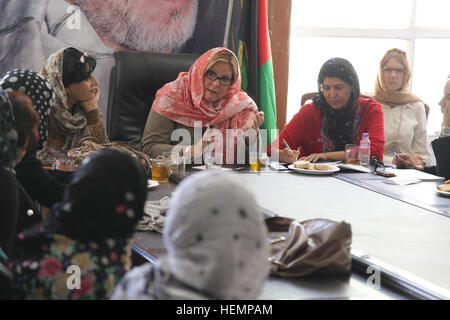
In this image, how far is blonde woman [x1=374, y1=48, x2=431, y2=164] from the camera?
10.3 ft

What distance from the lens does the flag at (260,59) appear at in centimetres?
319

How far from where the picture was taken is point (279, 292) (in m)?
0.90

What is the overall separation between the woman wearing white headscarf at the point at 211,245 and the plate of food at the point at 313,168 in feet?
4.82

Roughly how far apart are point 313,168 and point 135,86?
101cm

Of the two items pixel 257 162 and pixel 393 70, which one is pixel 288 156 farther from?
pixel 393 70

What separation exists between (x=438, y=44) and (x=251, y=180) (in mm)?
2731

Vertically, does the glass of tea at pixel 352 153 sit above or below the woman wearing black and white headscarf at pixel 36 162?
below

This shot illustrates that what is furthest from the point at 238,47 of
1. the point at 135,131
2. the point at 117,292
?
the point at 117,292

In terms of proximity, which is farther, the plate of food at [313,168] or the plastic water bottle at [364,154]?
the plastic water bottle at [364,154]

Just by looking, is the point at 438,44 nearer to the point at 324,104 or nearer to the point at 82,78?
the point at 324,104

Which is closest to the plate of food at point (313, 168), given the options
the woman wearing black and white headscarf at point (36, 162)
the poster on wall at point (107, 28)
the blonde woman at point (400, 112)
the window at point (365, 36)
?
the woman wearing black and white headscarf at point (36, 162)

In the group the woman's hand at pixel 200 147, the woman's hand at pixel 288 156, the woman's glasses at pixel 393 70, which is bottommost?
the woman's hand at pixel 288 156

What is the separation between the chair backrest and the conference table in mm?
791

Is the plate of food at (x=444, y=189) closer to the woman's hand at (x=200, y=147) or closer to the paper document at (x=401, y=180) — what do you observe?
the paper document at (x=401, y=180)
